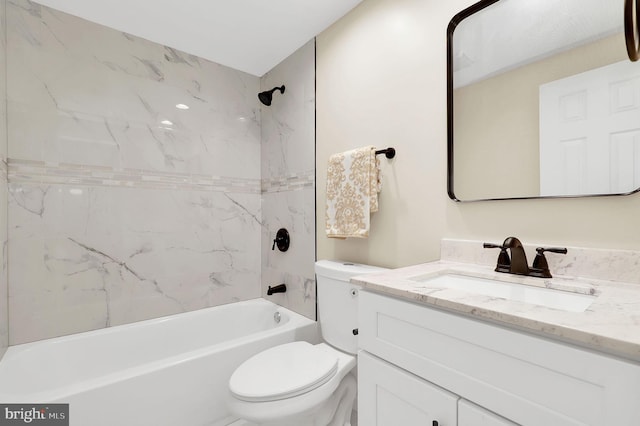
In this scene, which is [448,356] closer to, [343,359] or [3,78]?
[343,359]

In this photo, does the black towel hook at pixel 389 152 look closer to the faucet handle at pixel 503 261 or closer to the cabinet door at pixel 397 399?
the faucet handle at pixel 503 261

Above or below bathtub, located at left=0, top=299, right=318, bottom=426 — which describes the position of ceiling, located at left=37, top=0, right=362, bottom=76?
above

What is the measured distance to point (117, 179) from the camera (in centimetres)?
189

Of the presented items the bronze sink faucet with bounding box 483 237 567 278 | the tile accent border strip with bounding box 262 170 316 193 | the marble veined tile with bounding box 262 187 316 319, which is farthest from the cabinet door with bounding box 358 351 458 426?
the tile accent border strip with bounding box 262 170 316 193

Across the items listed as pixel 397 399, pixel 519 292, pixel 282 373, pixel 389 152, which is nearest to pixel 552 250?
pixel 519 292

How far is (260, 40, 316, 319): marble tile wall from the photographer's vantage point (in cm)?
204

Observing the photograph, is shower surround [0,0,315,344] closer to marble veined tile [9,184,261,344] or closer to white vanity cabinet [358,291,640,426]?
marble veined tile [9,184,261,344]

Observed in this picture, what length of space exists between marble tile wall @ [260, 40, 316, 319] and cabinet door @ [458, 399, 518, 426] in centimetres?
137

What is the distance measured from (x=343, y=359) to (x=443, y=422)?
771 millimetres

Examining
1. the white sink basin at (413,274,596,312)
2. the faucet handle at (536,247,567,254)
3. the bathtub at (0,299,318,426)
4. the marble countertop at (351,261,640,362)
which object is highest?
the faucet handle at (536,247,567,254)

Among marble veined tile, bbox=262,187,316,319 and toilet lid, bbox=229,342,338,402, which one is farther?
marble veined tile, bbox=262,187,316,319

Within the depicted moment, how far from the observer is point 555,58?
103 cm

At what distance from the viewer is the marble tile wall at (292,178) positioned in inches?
80.1

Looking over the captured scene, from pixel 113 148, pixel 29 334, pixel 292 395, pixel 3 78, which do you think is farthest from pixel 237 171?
pixel 292 395
